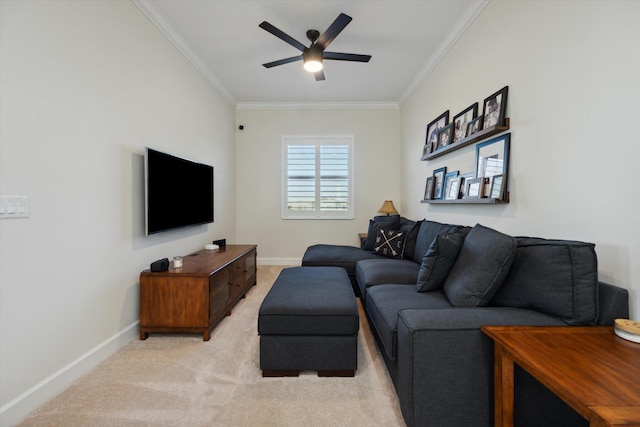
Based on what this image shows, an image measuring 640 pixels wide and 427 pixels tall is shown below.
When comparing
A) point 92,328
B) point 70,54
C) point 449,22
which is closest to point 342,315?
point 92,328

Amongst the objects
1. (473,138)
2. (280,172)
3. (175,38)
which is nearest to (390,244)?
(473,138)

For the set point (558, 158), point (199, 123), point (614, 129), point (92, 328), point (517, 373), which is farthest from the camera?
point (199, 123)

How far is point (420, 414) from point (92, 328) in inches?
85.0

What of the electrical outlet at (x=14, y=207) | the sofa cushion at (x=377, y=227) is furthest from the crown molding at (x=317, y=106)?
the electrical outlet at (x=14, y=207)

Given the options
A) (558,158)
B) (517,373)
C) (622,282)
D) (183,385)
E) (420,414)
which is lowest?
(183,385)

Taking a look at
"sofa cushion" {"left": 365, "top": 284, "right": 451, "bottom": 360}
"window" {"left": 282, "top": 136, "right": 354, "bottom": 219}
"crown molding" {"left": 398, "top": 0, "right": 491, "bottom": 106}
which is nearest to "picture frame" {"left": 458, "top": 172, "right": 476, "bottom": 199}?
"sofa cushion" {"left": 365, "top": 284, "right": 451, "bottom": 360}

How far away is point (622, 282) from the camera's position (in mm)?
1331

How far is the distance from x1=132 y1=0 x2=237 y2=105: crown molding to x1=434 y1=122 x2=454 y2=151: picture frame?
9.88 ft

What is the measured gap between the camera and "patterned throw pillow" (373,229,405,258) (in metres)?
3.29

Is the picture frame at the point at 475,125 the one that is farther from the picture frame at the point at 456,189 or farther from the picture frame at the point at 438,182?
the picture frame at the point at 438,182

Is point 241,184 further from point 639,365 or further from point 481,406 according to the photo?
point 639,365

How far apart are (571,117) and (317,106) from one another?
3.86 metres

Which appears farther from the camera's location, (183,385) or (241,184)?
(241,184)

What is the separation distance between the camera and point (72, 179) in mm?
1773
